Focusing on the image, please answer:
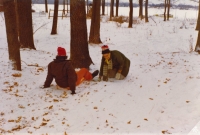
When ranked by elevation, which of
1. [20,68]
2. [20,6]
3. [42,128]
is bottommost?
[42,128]

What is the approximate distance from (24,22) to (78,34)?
3966 mm

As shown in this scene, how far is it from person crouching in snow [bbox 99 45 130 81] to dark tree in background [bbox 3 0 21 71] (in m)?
2.44

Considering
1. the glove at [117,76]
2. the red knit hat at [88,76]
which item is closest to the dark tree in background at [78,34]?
the red knit hat at [88,76]

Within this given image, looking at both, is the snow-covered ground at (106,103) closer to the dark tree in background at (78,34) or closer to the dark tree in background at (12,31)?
the dark tree in background at (12,31)

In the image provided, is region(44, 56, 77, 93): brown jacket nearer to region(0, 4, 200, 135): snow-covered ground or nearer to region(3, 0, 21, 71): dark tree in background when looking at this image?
region(0, 4, 200, 135): snow-covered ground

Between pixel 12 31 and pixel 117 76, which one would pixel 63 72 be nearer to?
pixel 117 76

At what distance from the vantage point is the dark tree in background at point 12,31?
21.6 ft

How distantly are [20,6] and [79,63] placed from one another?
445 cm

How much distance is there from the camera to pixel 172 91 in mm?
6066

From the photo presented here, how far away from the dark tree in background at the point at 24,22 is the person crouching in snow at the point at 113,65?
192 inches

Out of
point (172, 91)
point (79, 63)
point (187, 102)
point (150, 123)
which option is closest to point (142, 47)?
point (79, 63)

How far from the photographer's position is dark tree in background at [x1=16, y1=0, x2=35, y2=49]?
405 inches

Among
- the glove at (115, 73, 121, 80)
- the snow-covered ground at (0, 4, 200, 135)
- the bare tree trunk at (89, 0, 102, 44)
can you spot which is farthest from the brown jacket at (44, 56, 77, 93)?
the bare tree trunk at (89, 0, 102, 44)

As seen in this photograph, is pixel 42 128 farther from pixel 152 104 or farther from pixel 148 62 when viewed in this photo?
pixel 148 62
